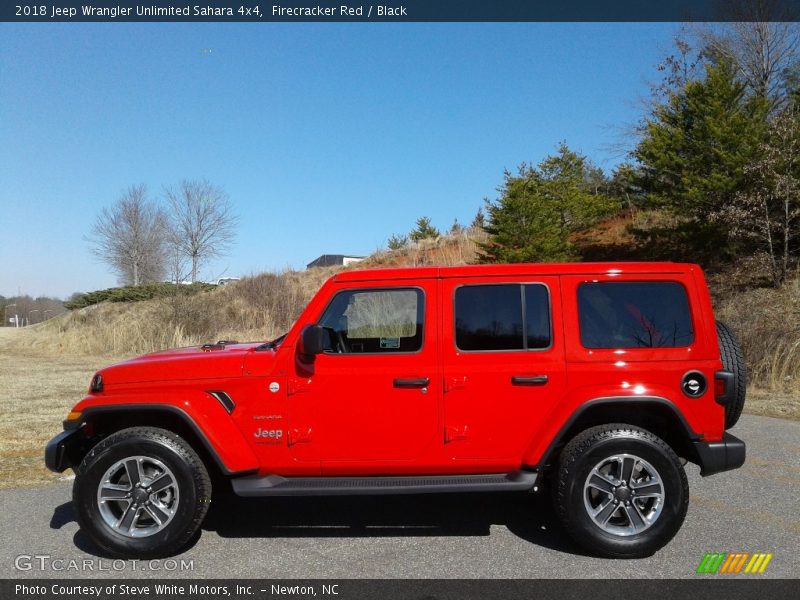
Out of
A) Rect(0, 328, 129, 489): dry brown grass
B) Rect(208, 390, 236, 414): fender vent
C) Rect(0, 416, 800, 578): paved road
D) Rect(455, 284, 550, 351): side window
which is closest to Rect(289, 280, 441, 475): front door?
Rect(455, 284, 550, 351): side window

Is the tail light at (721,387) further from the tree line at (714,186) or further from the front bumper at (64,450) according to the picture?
the tree line at (714,186)

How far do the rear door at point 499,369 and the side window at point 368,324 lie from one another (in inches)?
9.2

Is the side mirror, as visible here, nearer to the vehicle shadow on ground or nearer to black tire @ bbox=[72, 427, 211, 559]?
black tire @ bbox=[72, 427, 211, 559]

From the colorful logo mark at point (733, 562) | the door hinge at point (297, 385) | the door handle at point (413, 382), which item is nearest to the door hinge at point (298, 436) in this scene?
the door hinge at point (297, 385)

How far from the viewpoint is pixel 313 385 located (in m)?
4.45

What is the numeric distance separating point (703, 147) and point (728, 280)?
15.8 feet

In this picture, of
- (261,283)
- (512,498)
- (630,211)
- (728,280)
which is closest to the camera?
(512,498)

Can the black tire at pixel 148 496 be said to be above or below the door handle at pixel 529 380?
below

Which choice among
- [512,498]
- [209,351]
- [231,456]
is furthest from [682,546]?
[209,351]

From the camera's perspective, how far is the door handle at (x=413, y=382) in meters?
4.40

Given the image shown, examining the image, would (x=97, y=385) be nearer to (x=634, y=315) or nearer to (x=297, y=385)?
(x=297, y=385)

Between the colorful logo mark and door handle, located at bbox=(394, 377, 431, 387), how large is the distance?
1964 millimetres

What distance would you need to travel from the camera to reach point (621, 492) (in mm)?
4285
